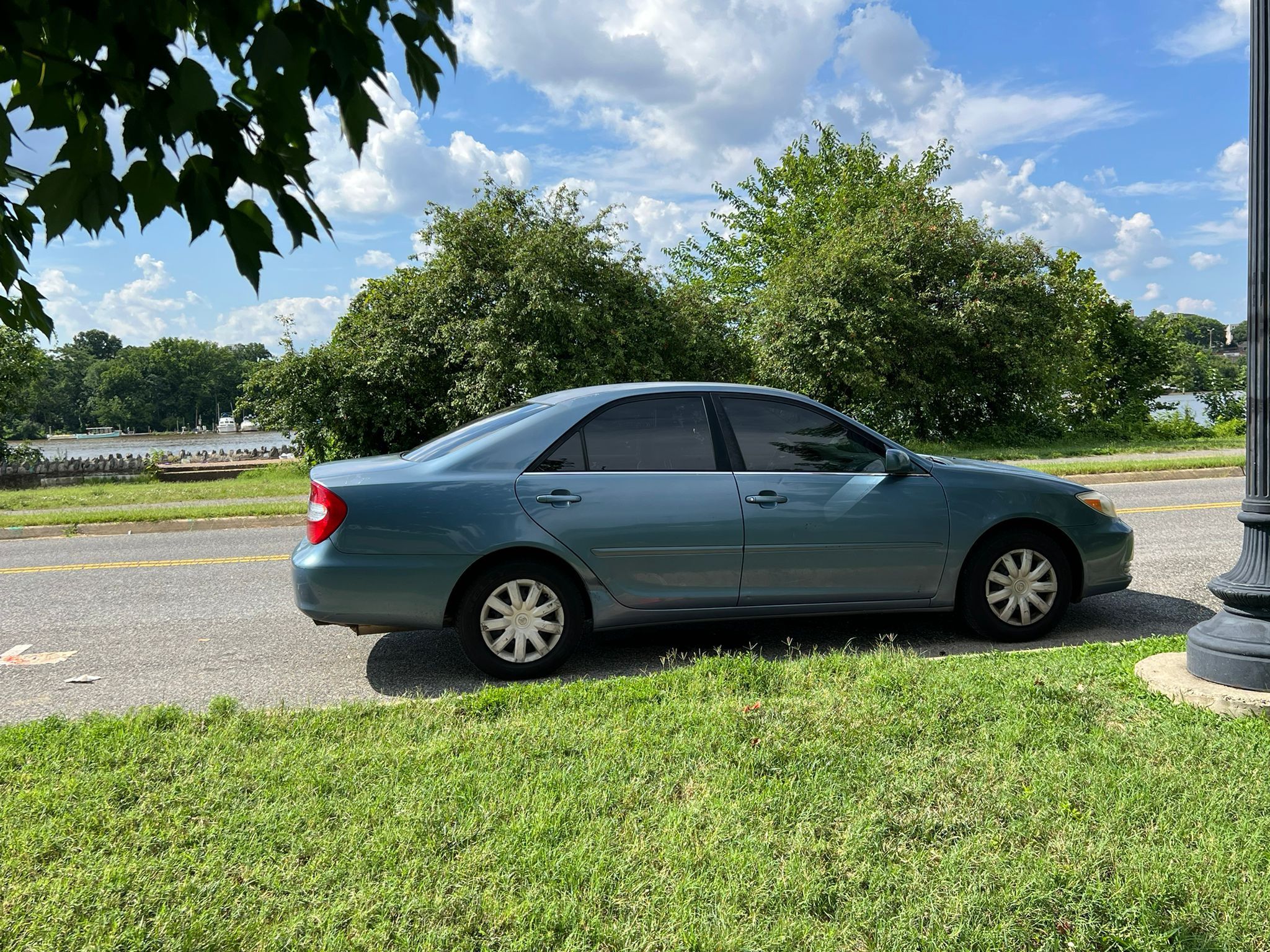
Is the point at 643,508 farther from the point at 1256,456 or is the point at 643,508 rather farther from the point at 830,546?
the point at 1256,456

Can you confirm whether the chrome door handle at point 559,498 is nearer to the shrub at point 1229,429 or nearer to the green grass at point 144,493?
the green grass at point 144,493

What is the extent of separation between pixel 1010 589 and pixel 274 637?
16.3ft

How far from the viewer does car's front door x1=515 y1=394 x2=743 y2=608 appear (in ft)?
16.5

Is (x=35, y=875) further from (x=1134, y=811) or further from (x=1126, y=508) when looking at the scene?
(x=1126, y=508)

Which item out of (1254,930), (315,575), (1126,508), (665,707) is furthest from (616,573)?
(1126,508)

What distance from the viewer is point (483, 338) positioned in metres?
21.8

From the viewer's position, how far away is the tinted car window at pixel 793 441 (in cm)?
545

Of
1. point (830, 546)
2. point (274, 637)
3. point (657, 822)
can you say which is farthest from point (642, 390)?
point (274, 637)

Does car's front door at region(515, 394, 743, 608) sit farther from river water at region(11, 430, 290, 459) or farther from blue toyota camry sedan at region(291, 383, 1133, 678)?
river water at region(11, 430, 290, 459)

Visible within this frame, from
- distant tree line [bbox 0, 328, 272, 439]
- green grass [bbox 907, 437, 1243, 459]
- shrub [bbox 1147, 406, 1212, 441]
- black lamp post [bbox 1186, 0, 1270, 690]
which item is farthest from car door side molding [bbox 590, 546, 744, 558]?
distant tree line [bbox 0, 328, 272, 439]

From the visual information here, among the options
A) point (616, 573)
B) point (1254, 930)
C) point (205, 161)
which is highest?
point (205, 161)

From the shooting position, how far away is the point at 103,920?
2570 mm

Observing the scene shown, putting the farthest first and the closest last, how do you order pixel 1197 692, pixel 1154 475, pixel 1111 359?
pixel 1111 359
pixel 1154 475
pixel 1197 692

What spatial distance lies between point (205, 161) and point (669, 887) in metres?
2.30
